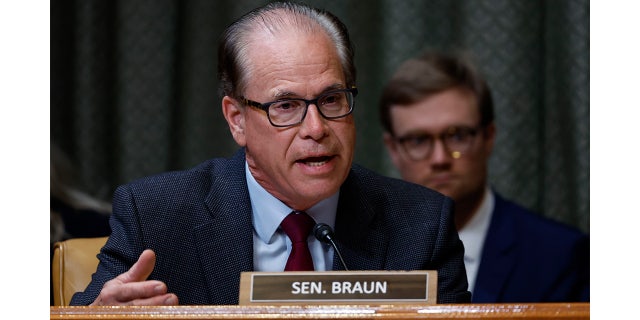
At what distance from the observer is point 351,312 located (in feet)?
4.51

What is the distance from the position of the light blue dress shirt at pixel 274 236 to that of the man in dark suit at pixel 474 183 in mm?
1097

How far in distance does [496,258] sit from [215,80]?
169 centimetres

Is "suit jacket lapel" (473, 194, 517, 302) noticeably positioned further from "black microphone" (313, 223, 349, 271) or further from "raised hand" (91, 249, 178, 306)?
"raised hand" (91, 249, 178, 306)

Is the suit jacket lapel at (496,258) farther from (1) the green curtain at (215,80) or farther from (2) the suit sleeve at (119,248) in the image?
(2) the suit sleeve at (119,248)

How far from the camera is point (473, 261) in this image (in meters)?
3.19

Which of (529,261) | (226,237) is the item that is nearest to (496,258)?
(529,261)

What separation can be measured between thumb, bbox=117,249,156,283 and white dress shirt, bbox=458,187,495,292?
1.73 m

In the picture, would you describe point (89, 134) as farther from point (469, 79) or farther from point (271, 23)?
point (271, 23)

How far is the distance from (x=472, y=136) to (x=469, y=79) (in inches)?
9.7

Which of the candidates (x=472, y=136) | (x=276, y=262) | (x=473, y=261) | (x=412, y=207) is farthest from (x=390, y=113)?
(x=276, y=262)

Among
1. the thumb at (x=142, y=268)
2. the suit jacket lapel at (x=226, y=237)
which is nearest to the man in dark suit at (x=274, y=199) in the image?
the suit jacket lapel at (x=226, y=237)

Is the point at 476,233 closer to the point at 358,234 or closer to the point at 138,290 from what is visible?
the point at 358,234

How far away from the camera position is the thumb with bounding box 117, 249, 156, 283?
1628mm

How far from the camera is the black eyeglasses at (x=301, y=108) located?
1947 millimetres
